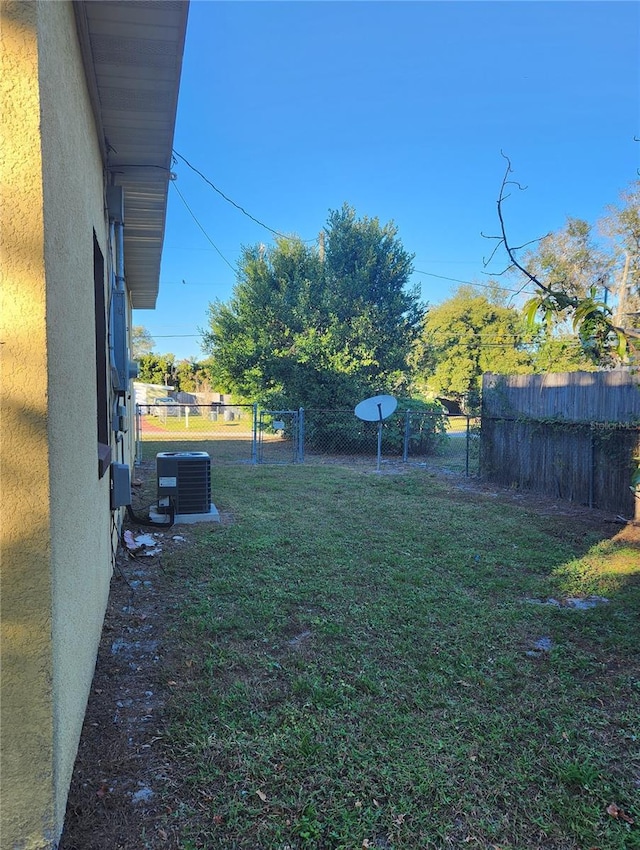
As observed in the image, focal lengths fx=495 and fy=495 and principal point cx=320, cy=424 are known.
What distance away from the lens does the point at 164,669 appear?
279 cm

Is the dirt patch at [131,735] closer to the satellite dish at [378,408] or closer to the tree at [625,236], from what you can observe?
the satellite dish at [378,408]

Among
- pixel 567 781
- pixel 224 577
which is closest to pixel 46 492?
pixel 567 781

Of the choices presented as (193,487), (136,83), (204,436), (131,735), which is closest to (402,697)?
(131,735)

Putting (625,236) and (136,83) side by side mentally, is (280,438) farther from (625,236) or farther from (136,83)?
(136,83)

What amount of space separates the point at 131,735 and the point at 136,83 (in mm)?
3505

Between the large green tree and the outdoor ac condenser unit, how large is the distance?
920 cm

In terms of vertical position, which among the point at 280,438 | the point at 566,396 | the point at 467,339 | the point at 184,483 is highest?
the point at 467,339

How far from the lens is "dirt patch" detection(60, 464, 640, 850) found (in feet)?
5.61

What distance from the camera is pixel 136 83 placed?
294 centimetres

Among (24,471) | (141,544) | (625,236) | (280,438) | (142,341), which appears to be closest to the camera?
(24,471)

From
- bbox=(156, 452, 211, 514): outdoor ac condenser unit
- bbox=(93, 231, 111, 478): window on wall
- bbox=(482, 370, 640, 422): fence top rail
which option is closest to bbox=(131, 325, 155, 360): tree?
bbox=(482, 370, 640, 422): fence top rail

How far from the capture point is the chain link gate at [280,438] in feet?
42.5

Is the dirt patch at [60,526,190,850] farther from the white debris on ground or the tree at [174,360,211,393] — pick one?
the tree at [174,360,211,393]

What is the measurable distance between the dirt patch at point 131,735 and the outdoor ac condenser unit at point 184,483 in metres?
1.78
